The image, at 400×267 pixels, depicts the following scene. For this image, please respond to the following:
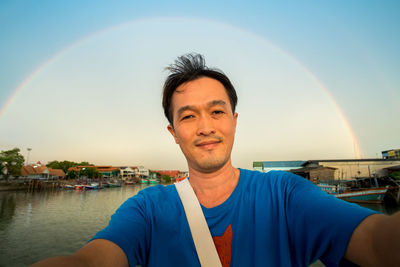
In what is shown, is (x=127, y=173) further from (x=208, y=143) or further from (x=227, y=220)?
(x=227, y=220)

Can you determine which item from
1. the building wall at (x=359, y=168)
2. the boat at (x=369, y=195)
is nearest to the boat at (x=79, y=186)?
the boat at (x=369, y=195)

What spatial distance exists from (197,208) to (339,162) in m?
49.7

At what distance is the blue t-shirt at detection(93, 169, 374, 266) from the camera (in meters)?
1.25

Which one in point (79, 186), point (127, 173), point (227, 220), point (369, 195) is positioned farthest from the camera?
point (127, 173)

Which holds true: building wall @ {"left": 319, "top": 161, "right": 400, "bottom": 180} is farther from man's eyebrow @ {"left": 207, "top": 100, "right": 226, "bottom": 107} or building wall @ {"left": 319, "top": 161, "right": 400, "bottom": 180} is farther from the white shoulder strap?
the white shoulder strap

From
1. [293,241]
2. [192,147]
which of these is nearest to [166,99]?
[192,147]

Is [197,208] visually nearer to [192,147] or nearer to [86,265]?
[192,147]

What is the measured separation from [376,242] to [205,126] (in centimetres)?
163

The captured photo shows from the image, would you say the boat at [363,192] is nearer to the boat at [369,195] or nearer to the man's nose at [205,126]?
the boat at [369,195]

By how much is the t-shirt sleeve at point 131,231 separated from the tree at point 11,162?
72.7 metres

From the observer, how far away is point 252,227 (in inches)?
64.0

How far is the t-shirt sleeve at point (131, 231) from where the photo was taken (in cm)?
144

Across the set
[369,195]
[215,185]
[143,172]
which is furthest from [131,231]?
[143,172]

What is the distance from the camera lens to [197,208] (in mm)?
1801
